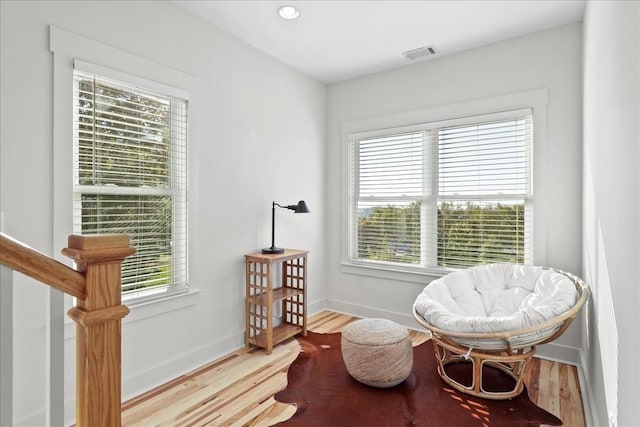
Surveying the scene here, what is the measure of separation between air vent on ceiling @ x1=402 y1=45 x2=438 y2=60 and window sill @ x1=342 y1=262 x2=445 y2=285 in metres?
2.07

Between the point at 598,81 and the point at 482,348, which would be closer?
the point at 598,81

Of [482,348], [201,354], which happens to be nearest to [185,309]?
[201,354]

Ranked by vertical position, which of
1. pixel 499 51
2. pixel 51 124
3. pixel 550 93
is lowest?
pixel 51 124

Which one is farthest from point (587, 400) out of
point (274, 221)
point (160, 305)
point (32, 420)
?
point (32, 420)

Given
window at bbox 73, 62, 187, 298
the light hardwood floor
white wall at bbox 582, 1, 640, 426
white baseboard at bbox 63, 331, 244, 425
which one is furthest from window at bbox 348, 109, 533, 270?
window at bbox 73, 62, 187, 298

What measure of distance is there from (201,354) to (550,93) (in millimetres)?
3496

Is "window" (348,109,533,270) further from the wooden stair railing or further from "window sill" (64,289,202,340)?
the wooden stair railing

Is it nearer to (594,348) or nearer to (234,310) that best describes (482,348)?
(594,348)

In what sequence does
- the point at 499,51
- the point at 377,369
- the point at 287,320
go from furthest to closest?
the point at 287,320 < the point at 499,51 < the point at 377,369

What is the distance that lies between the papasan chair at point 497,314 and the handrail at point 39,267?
203 centimetres

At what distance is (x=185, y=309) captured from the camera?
2.75 metres

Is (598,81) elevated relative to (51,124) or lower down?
elevated

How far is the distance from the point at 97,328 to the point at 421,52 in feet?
11.3

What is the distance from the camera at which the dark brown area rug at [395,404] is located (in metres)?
2.09
